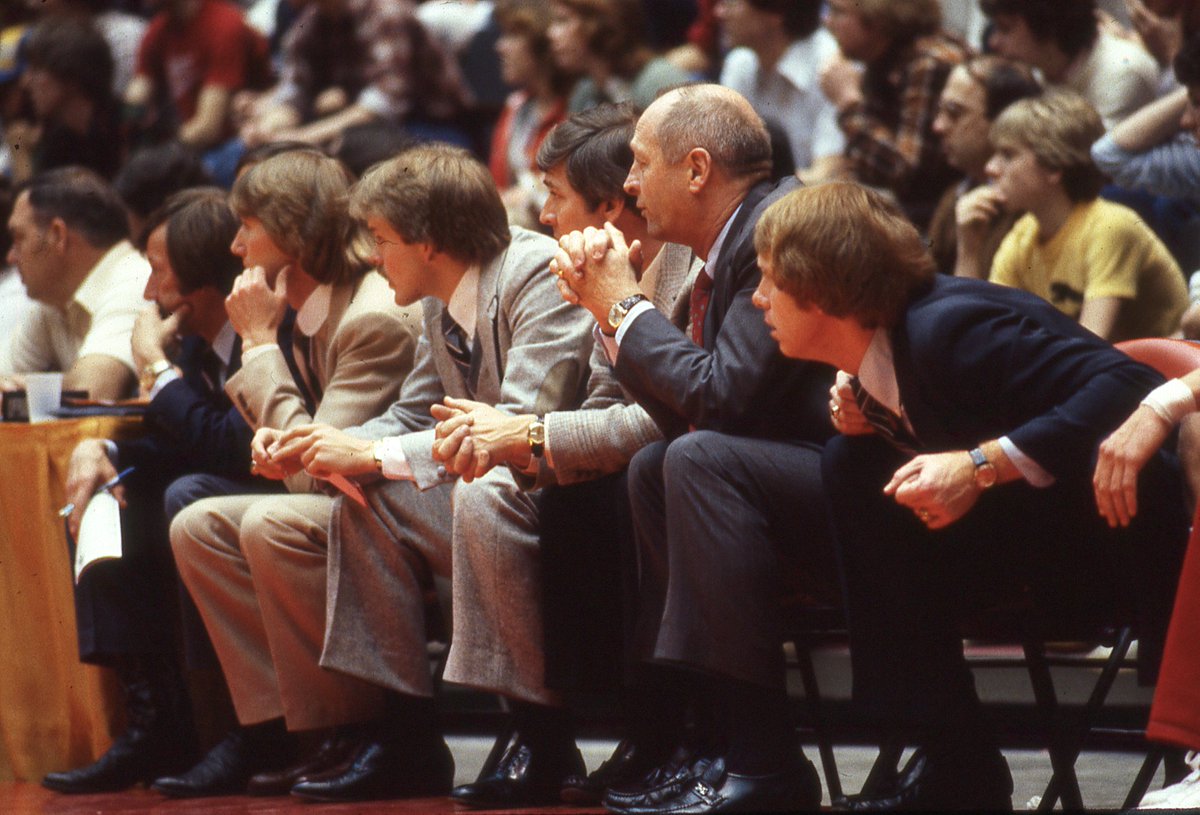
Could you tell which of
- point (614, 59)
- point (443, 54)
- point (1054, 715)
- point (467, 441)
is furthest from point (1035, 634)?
point (443, 54)

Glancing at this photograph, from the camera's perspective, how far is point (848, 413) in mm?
2910

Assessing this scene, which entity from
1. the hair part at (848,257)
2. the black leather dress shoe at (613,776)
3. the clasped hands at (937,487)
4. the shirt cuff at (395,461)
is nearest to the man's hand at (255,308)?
the shirt cuff at (395,461)

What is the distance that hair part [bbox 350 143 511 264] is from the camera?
12.1 ft

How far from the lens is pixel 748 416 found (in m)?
3.04

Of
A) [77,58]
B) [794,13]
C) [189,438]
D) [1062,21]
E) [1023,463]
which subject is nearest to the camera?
[1023,463]

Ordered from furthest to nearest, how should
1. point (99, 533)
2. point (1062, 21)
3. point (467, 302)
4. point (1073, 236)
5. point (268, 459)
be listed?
point (1062, 21) < point (1073, 236) < point (99, 533) < point (467, 302) < point (268, 459)

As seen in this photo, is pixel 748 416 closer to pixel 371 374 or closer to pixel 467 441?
pixel 467 441

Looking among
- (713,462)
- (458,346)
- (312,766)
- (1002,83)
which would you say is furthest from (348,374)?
(1002,83)

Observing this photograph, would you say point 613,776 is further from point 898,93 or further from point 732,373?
point 898,93

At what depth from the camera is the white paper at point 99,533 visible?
380 cm

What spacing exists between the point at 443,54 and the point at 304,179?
332 cm

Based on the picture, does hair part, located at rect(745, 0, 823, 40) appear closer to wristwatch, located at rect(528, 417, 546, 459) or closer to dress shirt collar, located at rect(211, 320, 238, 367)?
dress shirt collar, located at rect(211, 320, 238, 367)

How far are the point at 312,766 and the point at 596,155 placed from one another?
1388 mm

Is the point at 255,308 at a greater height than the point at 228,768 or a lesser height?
greater
